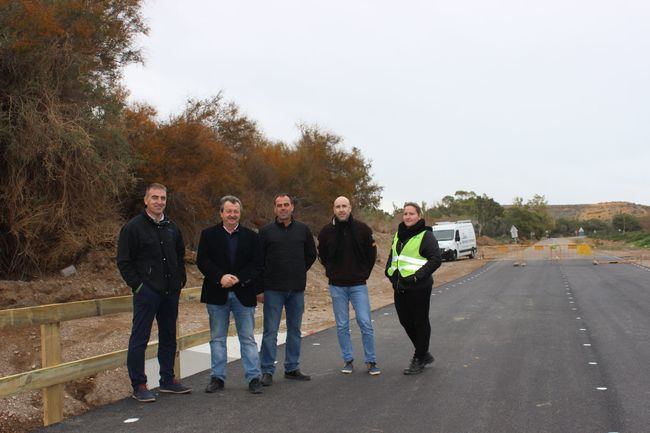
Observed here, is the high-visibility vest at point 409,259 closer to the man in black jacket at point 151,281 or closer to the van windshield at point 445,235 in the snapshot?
the man in black jacket at point 151,281

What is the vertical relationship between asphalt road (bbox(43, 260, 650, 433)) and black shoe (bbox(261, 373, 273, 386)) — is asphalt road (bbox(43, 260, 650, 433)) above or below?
below

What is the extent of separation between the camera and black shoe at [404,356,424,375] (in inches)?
251

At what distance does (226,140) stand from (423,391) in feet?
64.3

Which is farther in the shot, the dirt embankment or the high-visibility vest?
the high-visibility vest

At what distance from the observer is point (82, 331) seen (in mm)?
9461

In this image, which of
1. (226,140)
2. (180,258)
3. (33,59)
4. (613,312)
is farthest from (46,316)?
(226,140)

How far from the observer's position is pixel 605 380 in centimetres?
600

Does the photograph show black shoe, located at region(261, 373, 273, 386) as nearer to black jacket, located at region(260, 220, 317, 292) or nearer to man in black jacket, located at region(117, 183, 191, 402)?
man in black jacket, located at region(117, 183, 191, 402)

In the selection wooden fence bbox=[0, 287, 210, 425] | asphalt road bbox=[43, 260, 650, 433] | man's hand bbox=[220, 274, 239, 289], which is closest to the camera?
wooden fence bbox=[0, 287, 210, 425]

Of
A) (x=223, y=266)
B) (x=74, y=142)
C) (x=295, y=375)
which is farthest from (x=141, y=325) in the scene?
Answer: (x=74, y=142)

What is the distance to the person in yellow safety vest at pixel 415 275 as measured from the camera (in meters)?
6.44

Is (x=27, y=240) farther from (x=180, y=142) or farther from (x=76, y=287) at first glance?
(x=180, y=142)

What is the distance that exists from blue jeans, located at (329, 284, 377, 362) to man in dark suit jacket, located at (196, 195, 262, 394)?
1054mm

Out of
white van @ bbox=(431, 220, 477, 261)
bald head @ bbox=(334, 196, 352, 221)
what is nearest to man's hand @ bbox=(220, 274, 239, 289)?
bald head @ bbox=(334, 196, 352, 221)
